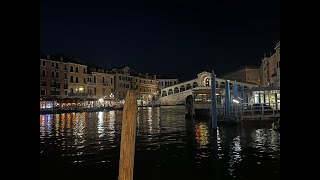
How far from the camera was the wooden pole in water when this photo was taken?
5578mm

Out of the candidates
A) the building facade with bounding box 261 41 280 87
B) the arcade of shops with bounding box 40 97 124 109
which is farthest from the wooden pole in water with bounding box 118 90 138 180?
the arcade of shops with bounding box 40 97 124 109

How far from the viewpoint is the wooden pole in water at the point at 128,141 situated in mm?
5578

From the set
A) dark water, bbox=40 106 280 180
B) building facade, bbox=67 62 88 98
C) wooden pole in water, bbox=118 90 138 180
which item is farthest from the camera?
building facade, bbox=67 62 88 98

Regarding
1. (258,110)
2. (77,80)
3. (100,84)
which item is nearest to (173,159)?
(258,110)

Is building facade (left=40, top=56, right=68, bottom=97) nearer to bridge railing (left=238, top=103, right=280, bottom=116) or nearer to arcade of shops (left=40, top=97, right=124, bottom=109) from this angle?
arcade of shops (left=40, top=97, right=124, bottom=109)

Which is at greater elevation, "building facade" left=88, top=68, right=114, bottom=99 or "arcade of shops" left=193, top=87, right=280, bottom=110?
"building facade" left=88, top=68, right=114, bottom=99

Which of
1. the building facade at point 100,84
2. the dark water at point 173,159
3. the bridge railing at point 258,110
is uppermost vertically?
the building facade at point 100,84

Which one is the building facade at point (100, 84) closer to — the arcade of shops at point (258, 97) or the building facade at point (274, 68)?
the arcade of shops at point (258, 97)

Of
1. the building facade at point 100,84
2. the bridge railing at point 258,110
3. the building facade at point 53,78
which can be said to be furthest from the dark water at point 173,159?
the building facade at point 100,84

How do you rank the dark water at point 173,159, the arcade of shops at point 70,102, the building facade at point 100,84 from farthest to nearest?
1. the building facade at point 100,84
2. the arcade of shops at point 70,102
3. the dark water at point 173,159
